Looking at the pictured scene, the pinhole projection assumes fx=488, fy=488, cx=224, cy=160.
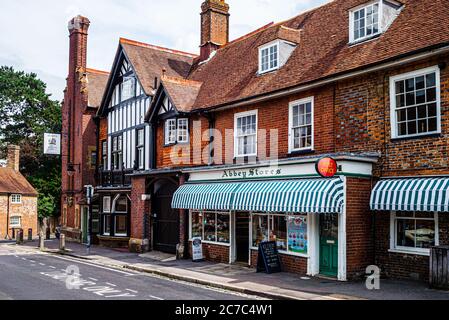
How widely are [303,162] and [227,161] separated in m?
5.26

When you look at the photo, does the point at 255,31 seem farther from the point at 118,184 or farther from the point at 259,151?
the point at 118,184

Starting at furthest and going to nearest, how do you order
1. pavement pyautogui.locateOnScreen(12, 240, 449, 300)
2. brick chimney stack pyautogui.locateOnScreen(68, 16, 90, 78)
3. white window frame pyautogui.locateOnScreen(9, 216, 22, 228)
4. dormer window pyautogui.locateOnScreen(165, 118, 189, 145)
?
white window frame pyautogui.locateOnScreen(9, 216, 22, 228) → brick chimney stack pyautogui.locateOnScreen(68, 16, 90, 78) → dormer window pyautogui.locateOnScreen(165, 118, 189, 145) → pavement pyautogui.locateOnScreen(12, 240, 449, 300)

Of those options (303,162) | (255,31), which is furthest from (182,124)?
(303,162)

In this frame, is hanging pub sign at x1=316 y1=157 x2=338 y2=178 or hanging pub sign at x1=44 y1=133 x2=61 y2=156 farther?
hanging pub sign at x1=44 y1=133 x2=61 y2=156

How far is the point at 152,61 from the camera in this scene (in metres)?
28.3

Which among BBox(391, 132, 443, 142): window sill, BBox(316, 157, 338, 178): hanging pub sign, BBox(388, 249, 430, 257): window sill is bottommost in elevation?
→ BBox(388, 249, 430, 257): window sill

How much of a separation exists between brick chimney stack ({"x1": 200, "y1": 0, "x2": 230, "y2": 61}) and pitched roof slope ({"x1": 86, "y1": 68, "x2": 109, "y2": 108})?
366 inches

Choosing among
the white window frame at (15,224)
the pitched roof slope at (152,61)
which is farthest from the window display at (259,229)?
the white window frame at (15,224)

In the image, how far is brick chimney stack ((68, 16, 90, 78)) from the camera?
113 feet

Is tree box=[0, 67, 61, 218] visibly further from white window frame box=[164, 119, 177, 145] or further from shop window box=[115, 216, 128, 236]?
white window frame box=[164, 119, 177, 145]

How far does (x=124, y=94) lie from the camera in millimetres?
28609

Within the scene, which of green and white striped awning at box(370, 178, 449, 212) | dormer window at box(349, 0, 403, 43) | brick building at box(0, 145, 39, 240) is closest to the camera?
green and white striped awning at box(370, 178, 449, 212)

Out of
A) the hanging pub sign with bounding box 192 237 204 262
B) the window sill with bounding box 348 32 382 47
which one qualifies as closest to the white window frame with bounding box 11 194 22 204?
the hanging pub sign with bounding box 192 237 204 262

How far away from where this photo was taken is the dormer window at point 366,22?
16109 millimetres
